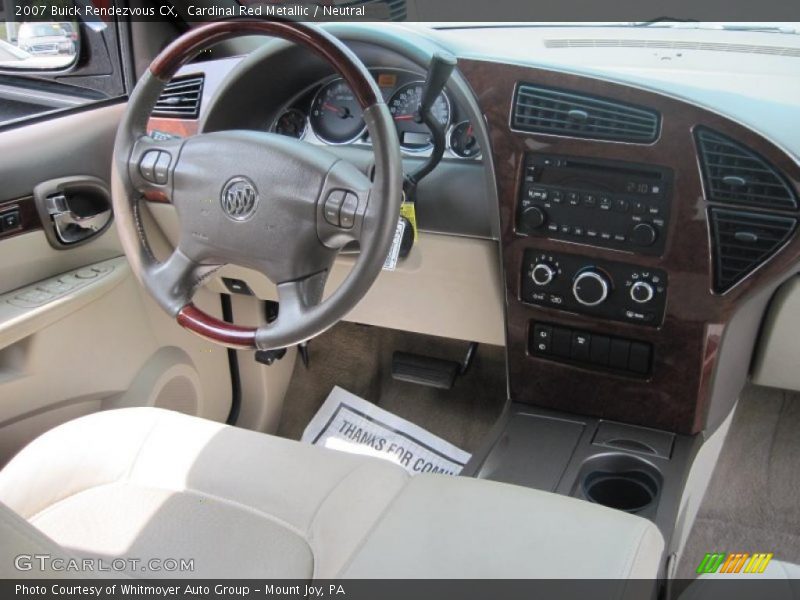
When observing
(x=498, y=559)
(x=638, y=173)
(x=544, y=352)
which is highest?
(x=638, y=173)

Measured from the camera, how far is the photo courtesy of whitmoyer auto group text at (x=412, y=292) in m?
1.06

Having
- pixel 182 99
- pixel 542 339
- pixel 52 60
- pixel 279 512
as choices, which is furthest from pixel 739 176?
pixel 52 60

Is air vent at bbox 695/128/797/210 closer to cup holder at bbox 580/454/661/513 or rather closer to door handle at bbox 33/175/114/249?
cup holder at bbox 580/454/661/513

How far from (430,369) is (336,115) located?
71 centimetres

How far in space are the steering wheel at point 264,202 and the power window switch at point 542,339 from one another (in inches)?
21.8

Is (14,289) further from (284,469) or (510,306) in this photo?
(510,306)

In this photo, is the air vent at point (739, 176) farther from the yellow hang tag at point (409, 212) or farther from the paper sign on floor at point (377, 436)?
the paper sign on floor at point (377, 436)

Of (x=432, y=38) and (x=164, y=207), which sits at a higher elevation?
(x=432, y=38)

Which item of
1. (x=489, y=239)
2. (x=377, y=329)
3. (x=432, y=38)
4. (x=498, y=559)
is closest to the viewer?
(x=498, y=559)

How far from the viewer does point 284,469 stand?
1231mm

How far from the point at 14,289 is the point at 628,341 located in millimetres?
1169

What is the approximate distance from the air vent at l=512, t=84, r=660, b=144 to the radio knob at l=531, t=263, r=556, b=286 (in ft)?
0.81

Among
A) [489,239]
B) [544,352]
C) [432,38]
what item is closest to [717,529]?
[544,352]

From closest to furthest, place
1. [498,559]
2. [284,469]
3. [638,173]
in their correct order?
[498,559] < [284,469] < [638,173]
